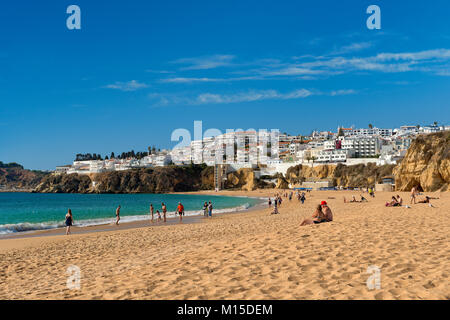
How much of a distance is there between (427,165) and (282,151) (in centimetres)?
9909

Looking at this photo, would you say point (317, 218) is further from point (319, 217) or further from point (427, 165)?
point (427, 165)

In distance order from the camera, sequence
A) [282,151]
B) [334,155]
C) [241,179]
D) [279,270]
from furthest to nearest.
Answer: [282,151] → [241,179] → [334,155] → [279,270]

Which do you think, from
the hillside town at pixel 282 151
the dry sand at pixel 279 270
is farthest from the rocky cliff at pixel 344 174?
the dry sand at pixel 279 270

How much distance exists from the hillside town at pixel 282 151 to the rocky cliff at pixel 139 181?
8.88 metres

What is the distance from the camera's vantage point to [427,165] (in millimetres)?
40875

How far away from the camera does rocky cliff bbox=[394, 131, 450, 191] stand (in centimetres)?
3756

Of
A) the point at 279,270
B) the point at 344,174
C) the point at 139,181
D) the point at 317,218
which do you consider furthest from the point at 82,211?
the point at 139,181

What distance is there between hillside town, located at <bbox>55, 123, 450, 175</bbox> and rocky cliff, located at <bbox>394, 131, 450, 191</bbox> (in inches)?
1052

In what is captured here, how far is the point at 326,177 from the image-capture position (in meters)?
85.7

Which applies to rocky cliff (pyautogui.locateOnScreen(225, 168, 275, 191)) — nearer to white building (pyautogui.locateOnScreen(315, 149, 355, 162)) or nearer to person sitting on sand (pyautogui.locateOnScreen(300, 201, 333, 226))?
white building (pyautogui.locateOnScreen(315, 149, 355, 162))

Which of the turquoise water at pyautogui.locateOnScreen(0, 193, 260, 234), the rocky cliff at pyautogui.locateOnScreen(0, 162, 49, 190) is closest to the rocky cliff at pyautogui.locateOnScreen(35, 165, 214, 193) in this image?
the turquoise water at pyautogui.locateOnScreen(0, 193, 260, 234)

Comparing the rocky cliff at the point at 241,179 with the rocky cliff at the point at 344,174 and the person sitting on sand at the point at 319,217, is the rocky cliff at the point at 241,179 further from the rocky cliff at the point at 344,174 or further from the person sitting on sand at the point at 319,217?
the person sitting on sand at the point at 319,217
